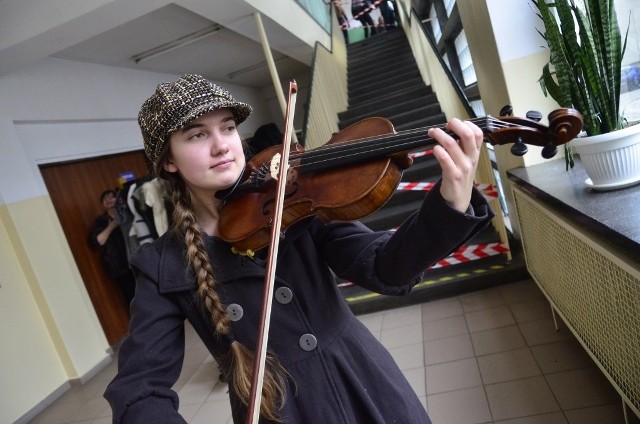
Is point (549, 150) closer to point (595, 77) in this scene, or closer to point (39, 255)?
point (595, 77)

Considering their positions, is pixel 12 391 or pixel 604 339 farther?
pixel 12 391

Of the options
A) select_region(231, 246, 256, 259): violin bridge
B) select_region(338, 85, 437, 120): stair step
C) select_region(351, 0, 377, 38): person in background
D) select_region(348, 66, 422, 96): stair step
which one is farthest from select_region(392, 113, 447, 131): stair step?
select_region(351, 0, 377, 38): person in background

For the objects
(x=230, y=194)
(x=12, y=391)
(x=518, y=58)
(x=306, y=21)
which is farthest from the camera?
(x=306, y=21)

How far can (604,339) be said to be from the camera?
1499 mm

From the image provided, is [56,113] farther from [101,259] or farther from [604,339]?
[604,339]

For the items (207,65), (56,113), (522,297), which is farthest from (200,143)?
(207,65)

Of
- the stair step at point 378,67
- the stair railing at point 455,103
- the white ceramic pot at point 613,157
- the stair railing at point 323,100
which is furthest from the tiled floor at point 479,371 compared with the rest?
the stair step at point 378,67

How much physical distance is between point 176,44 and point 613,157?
4.50 metres

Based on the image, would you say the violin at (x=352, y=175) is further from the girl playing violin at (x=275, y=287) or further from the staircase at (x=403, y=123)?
the staircase at (x=403, y=123)

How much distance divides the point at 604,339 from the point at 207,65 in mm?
5807

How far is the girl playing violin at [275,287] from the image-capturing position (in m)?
0.73

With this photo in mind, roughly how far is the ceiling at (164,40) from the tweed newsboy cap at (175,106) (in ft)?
7.69

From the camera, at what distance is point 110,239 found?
3859mm

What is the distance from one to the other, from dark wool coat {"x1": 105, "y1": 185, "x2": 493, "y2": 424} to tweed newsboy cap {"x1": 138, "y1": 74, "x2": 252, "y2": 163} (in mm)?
216
